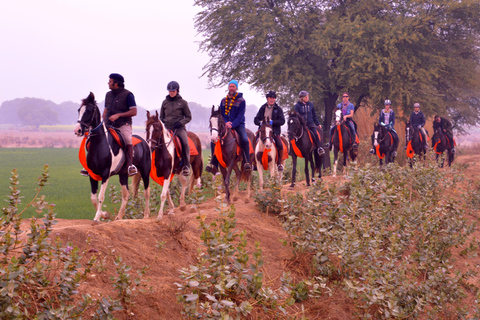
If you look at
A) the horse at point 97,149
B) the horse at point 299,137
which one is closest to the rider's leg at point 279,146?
the horse at point 299,137

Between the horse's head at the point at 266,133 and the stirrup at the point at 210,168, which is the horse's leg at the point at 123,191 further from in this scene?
the horse's head at the point at 266,133

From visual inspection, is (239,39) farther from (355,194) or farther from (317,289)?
(317,289)

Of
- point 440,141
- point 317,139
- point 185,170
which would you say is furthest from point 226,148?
point 440,141

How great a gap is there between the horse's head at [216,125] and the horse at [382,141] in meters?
8.41

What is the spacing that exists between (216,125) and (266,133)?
6.86 ft

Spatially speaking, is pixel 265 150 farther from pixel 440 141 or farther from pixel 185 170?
pixel 440 141

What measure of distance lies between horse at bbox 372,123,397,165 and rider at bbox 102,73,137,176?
1055 cm

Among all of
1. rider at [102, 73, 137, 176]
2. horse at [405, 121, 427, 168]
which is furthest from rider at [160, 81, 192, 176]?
horse at [405, 121, 427, 168]

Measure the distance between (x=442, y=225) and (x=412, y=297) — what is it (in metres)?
3.82

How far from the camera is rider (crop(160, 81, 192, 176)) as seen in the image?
356 inches

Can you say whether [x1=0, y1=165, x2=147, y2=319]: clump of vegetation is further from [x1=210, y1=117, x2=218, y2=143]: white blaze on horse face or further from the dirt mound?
[x1=210, y1=117, x2=218, y2=143]: white blaze on horse face

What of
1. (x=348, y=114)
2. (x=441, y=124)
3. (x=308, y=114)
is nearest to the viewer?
(x=308, y=114)

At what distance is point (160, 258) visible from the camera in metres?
5.92

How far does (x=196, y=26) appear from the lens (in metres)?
23.8
